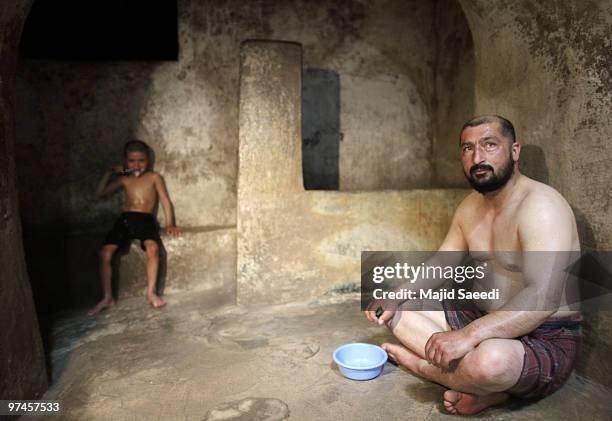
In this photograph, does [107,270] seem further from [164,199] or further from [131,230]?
[164,199]

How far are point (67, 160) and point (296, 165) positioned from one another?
2346mm

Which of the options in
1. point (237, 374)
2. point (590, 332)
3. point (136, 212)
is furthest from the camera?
point (136, 212)

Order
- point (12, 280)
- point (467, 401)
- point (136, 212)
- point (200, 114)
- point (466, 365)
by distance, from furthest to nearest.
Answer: point (200, 114) → point (136, 212) → point (12, 280) → point (467, 401) → point (466, 365)

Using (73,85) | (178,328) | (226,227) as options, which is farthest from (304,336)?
(73,85)

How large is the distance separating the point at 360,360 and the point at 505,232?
3.60 feet

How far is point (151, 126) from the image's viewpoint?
4402 mm

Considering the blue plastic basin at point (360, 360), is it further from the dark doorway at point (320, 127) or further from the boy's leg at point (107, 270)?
the dark doorway at point (320, 127)

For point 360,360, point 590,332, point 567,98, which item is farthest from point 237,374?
point 567,98

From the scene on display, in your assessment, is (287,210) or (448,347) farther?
(287,210)

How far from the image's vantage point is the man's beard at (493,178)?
223 centimetres

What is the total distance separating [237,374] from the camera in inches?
99.1

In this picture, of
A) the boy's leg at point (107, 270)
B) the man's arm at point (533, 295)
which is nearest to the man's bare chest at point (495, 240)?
the man's arm at point (533, 295)

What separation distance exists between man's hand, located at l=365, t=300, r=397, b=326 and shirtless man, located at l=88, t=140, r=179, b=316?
2073mm

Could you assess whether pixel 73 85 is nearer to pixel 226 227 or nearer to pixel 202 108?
pixel 202 108
